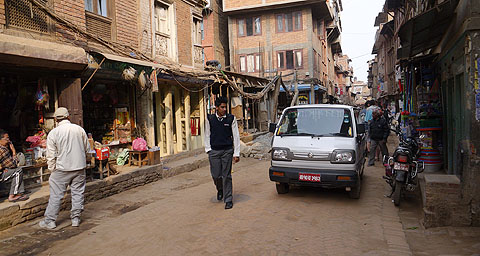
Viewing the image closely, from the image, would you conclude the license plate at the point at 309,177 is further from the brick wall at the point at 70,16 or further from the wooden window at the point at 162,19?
the wooden window at the point at 162,19

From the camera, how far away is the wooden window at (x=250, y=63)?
28.7 m

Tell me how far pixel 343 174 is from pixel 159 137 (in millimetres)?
7799

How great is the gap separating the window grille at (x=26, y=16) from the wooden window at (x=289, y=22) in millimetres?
22244

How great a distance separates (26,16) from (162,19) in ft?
19.3

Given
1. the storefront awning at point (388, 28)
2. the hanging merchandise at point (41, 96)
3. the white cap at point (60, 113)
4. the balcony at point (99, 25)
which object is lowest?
the white cap at point (60, 113)

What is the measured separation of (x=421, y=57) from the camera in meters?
9.61

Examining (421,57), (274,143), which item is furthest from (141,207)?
(421,57)

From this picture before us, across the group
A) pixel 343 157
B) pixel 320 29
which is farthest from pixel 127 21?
pixel 320 29

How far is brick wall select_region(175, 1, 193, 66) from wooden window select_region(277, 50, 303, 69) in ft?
49.5

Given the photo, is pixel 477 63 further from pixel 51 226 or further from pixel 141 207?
pixel 51 226

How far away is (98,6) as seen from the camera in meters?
9.46

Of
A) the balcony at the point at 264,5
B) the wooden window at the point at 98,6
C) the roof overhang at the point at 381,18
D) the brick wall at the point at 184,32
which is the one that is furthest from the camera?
the roof overhang at the point at 381,18

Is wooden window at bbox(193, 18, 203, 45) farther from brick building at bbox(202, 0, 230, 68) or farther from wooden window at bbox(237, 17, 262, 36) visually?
wooden window at bbox(237, 17, 262, 36)

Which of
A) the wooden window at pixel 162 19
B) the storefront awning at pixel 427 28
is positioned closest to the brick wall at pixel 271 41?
the wooden window at pixel 162 19
